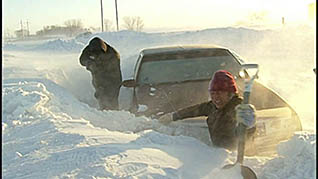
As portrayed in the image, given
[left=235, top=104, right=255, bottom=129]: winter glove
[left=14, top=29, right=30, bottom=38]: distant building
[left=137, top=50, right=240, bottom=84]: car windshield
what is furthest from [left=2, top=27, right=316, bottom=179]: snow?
[left=14, top=29, right=30, bottom=38]: distant building

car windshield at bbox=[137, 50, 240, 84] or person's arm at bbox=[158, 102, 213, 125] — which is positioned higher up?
car windshield at bbox=[137, 50, 240, 84]

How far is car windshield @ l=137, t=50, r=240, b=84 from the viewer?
6523 mm

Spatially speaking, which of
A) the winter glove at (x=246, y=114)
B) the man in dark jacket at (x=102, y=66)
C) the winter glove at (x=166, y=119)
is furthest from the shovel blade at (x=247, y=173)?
the man in dark jacket at (x=102, y=66)

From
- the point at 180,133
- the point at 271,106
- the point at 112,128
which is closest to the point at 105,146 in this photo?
the point at 180,133

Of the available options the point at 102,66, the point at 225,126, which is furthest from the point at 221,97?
the point at 102,66

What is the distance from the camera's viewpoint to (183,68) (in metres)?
6.72

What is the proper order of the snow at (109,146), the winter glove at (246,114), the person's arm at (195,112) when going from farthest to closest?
the person's arm at (195,112), the winter glove at (246,114), the snow at (109,146)

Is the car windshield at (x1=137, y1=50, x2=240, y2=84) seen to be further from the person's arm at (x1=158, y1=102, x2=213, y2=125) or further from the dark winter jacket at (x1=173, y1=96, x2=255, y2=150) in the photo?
the dark winter jacket at (x1=173, y1=96, x2=255, y2=150)

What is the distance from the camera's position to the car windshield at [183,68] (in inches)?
257

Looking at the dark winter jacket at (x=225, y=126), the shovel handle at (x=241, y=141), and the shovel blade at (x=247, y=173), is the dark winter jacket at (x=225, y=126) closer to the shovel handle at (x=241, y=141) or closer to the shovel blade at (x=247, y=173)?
the shovel handle at (x=241, y=141)

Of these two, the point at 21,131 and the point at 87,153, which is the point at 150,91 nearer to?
the point at 21,131

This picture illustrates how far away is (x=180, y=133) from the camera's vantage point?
Result: 4684 mm

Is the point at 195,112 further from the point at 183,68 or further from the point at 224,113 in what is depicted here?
the point at 183,68

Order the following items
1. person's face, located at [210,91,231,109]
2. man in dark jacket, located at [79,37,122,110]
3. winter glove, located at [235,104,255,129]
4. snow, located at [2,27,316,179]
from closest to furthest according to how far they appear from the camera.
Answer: snow, located at [2,27,316,179] → winter glove, located at [235,104,255,129] → person's face, located at [210,91,231,109] → man in dark jacket, located at [79,37,122,110]
